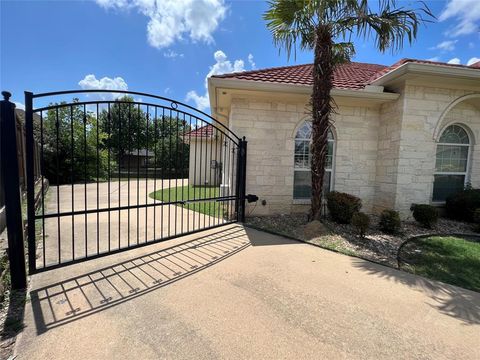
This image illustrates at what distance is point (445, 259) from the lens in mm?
4676

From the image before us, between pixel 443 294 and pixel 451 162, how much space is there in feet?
20.6

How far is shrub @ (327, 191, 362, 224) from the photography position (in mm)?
6648

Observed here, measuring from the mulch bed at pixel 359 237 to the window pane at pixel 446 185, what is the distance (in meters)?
0.82

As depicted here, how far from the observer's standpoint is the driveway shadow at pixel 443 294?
2973 mm

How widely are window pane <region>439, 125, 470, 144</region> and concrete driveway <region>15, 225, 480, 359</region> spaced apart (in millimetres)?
5970

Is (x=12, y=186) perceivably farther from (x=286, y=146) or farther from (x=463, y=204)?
(x=463, y=204)

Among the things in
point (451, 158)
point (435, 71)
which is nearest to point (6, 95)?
point (435, 71)

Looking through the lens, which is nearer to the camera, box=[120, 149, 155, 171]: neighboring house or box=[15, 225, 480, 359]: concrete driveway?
box=[15, 225, 480, 359]: concrete driveway

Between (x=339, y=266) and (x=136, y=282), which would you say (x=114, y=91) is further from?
(x=339, y=266)

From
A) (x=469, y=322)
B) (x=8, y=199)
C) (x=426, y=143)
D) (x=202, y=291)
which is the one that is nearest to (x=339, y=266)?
(x=469, y=322)

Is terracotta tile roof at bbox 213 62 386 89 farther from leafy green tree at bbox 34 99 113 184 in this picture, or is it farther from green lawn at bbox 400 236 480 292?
leafy green tree at bbox 34 99 113 184

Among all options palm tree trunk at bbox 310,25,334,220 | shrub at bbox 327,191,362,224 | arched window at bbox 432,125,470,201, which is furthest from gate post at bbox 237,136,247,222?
arched window at bbox 432,125,470,201

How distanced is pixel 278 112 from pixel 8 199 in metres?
6.33

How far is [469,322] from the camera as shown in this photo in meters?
2.81
